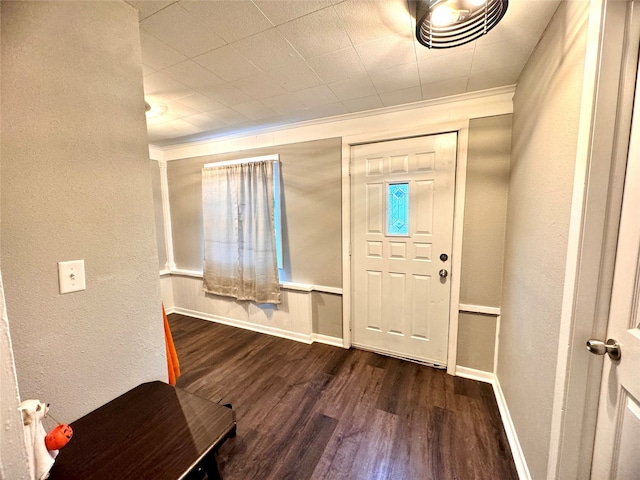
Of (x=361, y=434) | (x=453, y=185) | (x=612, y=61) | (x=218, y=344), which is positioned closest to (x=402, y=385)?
(x=361, y=434)

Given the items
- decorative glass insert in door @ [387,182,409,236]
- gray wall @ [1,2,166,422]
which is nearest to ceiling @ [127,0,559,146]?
gray wall @ [1,2,166,422]

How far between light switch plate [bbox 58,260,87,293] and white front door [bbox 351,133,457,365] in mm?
1936

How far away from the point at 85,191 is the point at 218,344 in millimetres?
2185

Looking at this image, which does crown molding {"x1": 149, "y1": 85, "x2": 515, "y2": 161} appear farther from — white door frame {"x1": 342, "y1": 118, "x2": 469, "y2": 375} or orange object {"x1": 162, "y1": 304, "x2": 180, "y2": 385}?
orange object {"x1": 162, "y1": 304, "x2": 180, "y2": 385}

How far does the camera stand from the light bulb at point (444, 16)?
1.12 meters

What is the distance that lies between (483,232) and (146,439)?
2.32 metres

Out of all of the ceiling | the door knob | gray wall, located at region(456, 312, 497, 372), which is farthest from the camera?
gray wall, located at region(456, 312, 497, 372)

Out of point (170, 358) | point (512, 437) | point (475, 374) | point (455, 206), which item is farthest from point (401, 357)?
point (170, 358)

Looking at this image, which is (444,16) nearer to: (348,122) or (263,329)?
(348,122)

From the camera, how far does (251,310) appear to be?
302 centimetres

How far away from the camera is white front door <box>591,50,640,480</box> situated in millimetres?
770

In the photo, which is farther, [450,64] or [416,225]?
[416,225]

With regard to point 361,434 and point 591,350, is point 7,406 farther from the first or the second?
point 361,434

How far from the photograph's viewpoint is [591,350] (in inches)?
34.2
